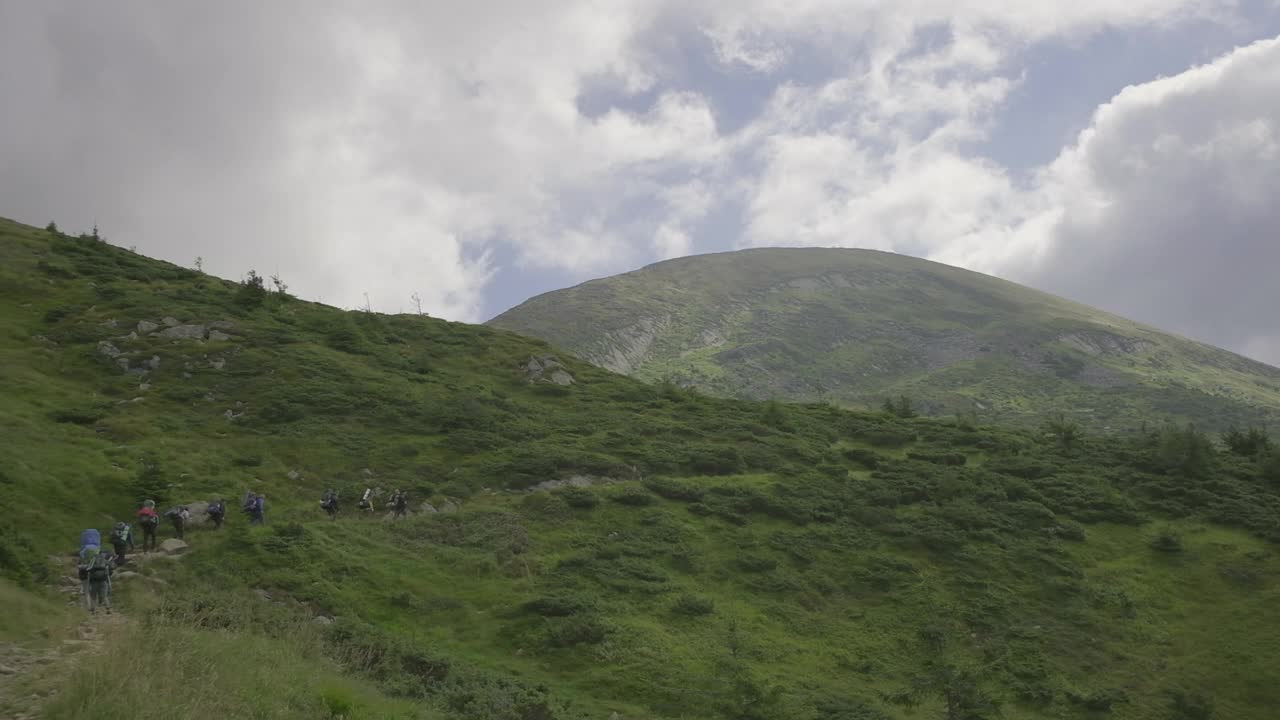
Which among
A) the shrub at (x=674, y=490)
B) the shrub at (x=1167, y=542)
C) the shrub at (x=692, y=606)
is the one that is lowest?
the shrub at (x=692, y=606)

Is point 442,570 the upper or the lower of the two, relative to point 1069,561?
lower

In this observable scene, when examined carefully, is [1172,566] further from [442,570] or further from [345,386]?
[345,386]

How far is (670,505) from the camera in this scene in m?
35.1

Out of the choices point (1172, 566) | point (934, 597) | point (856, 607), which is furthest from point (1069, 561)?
point (856, 607)

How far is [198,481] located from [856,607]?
83.6 ft

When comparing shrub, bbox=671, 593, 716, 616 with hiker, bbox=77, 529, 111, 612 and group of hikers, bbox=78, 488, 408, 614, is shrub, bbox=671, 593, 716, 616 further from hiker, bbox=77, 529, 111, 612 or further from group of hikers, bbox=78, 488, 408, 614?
hiker, bbox=77, 529, 111, 612

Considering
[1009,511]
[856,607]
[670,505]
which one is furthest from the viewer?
[1009,511]

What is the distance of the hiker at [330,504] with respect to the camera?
29.1 metres

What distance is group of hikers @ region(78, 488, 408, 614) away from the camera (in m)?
17.5

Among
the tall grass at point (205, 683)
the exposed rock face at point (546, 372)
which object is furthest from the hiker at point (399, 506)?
the exposed rock face at point (546, 372)

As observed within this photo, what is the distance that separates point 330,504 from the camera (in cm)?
2909

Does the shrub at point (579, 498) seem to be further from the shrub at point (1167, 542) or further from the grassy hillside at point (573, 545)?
the shrub at point (1167, 542)

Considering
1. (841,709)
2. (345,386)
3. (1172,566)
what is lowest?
(841,709)

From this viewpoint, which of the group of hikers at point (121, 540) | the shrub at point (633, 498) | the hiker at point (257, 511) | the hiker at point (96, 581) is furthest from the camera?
the shrub at point (633, 498)
